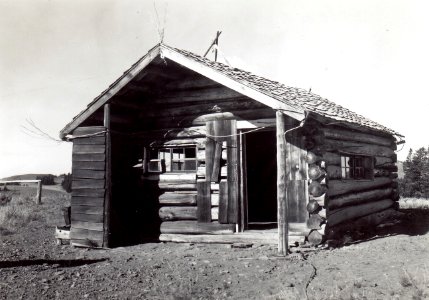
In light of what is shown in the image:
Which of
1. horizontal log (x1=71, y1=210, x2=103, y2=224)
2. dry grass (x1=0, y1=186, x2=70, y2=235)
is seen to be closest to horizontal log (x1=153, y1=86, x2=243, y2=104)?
horizontal log (x1=71, y1=210, x2=103, y2=224)

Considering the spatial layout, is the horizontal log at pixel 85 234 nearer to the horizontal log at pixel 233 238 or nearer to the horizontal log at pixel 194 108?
the horizontal log at pixel 233 238

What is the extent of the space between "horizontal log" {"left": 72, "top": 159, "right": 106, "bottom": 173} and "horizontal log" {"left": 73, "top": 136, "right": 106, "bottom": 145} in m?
0.44

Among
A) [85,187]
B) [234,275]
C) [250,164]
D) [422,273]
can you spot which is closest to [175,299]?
Result: [234,275]

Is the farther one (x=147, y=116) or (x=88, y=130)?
(x=147, y=116)

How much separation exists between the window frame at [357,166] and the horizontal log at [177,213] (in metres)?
4.21

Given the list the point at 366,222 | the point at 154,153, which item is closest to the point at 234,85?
the point at 154,153

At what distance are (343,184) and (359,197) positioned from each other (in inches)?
50.8

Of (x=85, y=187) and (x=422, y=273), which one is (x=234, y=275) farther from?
(x=85, y=187)

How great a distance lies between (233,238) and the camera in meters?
8.96

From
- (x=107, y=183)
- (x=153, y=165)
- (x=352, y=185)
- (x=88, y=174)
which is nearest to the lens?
(x=107, y=183)

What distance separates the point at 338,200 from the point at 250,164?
183 inches

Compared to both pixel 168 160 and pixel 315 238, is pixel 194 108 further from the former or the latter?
pixel 315 238

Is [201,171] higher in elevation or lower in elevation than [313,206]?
higher

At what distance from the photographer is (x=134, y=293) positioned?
5605 mm
